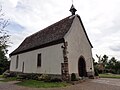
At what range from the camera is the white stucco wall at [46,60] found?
15609 mm

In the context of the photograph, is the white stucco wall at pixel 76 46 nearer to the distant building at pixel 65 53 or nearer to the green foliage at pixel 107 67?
the distant building at pixel 65 53

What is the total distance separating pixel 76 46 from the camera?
55.7 feet

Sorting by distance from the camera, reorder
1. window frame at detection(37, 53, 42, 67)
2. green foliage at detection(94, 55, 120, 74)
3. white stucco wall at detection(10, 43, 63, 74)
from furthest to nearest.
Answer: green foliage at detection(94, 55, 120, 74), window frame at detection(37, 53, 42, 67), white stucco wall at detection(10, 43, 63, 74)

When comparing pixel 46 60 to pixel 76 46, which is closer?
pixel 76 46

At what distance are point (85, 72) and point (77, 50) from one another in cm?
319

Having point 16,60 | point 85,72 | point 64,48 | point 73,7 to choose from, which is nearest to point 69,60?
point 64,48

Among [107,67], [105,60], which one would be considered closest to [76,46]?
[107,67]

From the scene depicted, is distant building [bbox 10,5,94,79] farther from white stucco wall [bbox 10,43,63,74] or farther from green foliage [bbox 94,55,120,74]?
green foliage [bbox 94,55,120,74]

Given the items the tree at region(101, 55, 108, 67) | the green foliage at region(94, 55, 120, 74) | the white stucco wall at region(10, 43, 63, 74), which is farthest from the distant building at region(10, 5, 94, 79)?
the tree at region(101, 55, 108, 67)

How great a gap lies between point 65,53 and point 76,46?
2.49 metres

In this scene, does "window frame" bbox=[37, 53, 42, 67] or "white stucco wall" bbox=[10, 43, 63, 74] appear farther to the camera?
"window frame" bbox=[37, 53, 42, 67]

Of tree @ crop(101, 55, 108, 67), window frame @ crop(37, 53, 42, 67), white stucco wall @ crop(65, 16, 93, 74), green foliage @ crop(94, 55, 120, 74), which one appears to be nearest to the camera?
white stucco wall @ crop(65, 16, 93, 74)

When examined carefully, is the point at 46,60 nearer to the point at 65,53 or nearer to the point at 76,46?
the point at 65,53

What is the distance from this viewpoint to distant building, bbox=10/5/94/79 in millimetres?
15289
